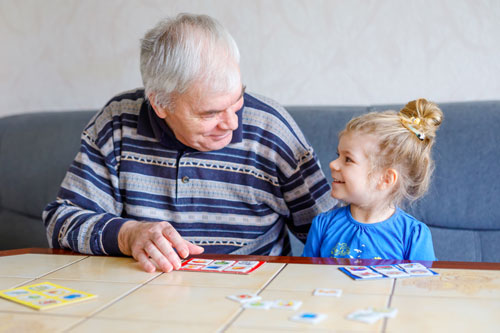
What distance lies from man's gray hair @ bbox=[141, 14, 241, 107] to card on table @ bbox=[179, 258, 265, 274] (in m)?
0.54

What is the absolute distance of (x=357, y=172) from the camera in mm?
1591

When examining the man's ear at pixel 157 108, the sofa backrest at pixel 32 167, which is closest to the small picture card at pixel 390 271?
the man's ear at pixel 157 108

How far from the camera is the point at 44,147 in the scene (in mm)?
2617

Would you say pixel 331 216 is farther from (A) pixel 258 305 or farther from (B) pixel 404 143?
(A) pixel 258 305

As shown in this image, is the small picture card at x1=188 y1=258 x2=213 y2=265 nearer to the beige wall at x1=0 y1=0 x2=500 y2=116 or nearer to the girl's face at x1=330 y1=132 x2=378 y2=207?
the girl's face at x1=330 y1=132 x2=378 y2=207

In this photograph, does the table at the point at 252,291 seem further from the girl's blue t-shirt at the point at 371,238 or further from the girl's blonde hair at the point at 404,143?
the girl's blonde hair at the point at 404,143

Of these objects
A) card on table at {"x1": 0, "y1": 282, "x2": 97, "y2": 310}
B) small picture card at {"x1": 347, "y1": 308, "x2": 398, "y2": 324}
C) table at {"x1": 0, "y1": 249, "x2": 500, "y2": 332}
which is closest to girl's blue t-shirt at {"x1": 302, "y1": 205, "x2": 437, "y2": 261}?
table at {"x1": 0, "y1": 249, "x2": 500, "y2": 332}

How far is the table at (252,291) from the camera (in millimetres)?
897

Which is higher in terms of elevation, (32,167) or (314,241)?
(32,167)

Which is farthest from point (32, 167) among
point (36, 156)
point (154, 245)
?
point (154, 245)

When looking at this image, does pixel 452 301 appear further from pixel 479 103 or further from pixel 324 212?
pixel 479 103

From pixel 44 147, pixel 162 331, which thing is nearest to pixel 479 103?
pixel 162 331

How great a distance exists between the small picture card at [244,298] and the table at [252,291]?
0.03ft

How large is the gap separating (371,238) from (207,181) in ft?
1.74
